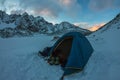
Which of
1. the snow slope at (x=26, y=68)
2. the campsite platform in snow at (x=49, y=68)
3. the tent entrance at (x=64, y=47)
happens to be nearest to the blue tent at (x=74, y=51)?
the tent entrance at (x=64, y=47)

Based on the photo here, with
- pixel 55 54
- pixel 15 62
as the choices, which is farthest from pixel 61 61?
pixel 15 62

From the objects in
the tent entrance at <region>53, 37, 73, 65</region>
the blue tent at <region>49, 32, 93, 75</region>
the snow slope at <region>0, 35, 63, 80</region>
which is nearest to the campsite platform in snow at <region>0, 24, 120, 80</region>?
the snow slope at <region>0, 35, 63, 80</region>

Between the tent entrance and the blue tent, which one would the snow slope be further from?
the tent entrance

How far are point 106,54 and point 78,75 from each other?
14.4ft

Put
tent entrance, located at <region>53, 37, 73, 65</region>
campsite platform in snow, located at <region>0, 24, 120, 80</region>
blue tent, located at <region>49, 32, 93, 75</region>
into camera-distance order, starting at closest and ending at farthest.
A: campsite platform in snow, located at <region>0, 24, 120, 80</region>
blue tent, located at <region>49, 32, 93, 75</region>
tent entrance, located at <region>53, 37, 73, 65</region>

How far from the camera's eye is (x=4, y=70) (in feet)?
48.6

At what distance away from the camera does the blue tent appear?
44.2 feet

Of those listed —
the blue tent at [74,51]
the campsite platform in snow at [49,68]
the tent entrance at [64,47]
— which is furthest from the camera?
the tent entrance at [64,47]

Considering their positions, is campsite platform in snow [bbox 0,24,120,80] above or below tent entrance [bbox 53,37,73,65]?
below

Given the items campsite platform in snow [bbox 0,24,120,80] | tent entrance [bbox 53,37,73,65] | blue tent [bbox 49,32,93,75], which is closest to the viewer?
campsite platform in snow [bbox 0,24,120,80]

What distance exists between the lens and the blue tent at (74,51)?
531 inches

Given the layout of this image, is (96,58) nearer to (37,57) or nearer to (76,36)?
(76,36)

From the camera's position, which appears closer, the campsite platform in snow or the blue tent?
the campsite platform in snow

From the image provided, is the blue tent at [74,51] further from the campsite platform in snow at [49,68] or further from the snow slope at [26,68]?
the snow slope at [26,68]
